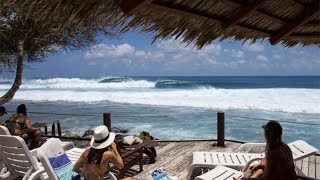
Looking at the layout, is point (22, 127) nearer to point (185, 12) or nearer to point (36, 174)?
point (36, 174)

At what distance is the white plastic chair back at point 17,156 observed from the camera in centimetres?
473

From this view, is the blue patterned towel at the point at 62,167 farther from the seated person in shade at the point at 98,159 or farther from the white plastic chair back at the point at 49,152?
the seated person in shade at the point at 98,159

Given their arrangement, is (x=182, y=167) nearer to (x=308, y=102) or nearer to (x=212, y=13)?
(x=212, y=13)

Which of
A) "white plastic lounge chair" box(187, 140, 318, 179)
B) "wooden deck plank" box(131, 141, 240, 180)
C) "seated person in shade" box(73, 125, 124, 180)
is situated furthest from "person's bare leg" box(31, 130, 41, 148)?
"seated person in shade" box(73, 125, 124, 180)

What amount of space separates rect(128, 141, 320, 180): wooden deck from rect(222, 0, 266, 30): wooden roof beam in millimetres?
2780

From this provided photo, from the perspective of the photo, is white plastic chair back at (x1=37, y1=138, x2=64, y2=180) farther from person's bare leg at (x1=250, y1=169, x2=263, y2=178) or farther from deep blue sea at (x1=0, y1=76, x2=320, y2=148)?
deep blue sea at (x1=0, y1=76, x2=320, y2=148)

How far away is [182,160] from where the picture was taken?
23.7ft

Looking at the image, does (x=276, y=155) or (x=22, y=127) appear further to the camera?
(x=22, y=127)

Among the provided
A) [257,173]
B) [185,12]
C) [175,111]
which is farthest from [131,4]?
[175,111]

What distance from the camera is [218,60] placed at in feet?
292

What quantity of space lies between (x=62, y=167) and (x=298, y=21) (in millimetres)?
3050

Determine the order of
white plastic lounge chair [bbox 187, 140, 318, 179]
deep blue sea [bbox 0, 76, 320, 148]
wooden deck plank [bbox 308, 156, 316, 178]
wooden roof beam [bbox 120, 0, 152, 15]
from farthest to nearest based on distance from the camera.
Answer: deep blue sea [bbox 0, 76, 320, 148] < wooden deck plank [bbox 308, 156, 316, 178] < white plastic lounge chair [bbox 187, 140, 318, 179] < wooden roof beam [bbox 120, 0, 152, 15]

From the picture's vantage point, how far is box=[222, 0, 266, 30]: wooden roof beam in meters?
3.14

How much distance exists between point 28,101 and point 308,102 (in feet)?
85.7
